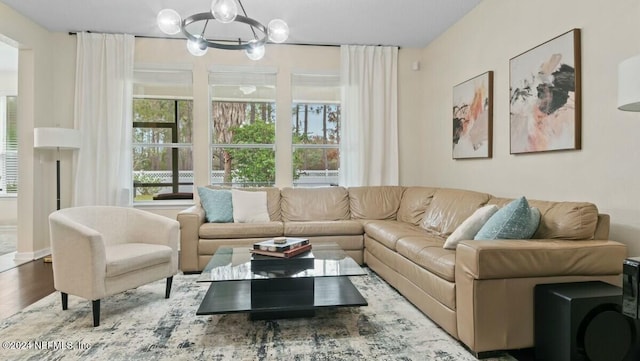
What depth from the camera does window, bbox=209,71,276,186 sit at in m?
4.88

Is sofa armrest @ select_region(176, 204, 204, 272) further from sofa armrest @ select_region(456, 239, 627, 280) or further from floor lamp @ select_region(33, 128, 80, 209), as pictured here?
sofa armrest @ select_region(456, 239, 627, 280)

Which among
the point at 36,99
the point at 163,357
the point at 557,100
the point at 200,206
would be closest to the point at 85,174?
the point at 36,99

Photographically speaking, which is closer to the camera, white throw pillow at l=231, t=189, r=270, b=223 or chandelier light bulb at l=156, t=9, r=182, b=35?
chandelier light bulb at l=156, t=9, r=182, b=35

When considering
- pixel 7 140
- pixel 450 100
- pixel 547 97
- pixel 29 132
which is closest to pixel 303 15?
pixel 450 100

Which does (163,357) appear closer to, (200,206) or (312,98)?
(200,206)

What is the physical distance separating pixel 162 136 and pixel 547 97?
436 centimetres

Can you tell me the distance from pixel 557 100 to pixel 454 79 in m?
1.67

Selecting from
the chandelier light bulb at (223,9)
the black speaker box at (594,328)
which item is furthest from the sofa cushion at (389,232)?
the chandelier light bulb at (223,9)

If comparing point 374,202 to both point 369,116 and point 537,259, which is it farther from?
point 537,259

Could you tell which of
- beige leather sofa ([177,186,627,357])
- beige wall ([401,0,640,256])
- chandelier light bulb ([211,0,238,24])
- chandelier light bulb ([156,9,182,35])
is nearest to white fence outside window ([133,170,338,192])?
beige leather sofa ([177,186,627,357])

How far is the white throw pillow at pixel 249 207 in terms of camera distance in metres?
4.02

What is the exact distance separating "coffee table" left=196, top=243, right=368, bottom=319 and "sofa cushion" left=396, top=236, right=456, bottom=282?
45 cm

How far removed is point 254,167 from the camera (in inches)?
196

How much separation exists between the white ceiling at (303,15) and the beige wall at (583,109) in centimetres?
36
